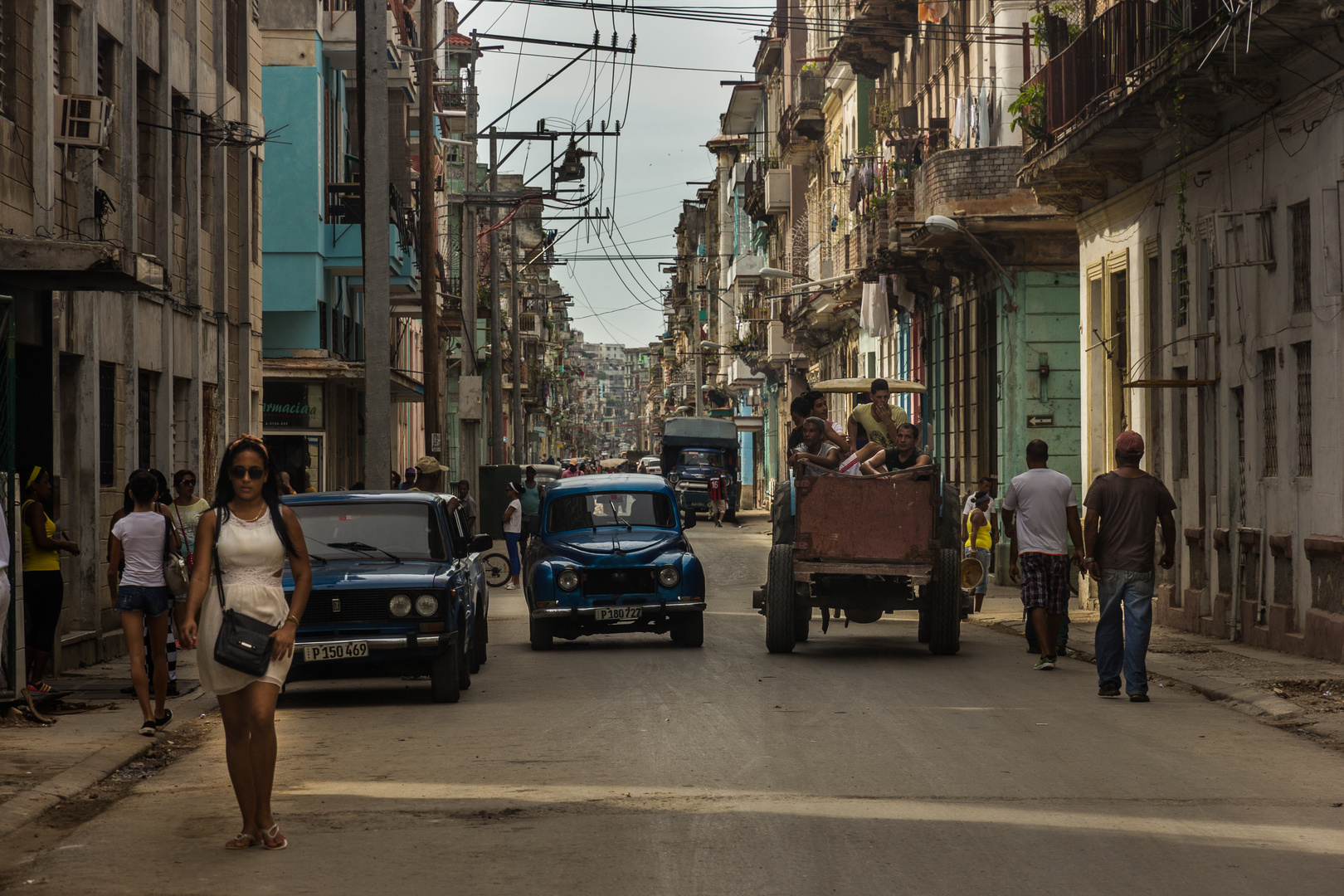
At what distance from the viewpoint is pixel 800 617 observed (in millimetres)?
17047

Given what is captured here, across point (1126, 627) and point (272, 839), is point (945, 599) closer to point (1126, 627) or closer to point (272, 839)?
point (1126, 627)

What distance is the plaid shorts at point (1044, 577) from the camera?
595 inches

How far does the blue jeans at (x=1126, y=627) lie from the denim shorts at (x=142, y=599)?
6.72 m

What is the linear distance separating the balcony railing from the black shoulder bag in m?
11.4

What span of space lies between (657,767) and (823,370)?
4551cm

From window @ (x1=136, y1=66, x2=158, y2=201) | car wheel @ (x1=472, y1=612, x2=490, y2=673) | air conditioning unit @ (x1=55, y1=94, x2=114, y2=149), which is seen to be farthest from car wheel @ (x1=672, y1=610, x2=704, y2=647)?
window @ (x1=136, y1=66, x2=158, y2=201)

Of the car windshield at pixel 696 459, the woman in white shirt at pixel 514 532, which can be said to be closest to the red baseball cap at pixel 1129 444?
the woman in white shirt at pixel 514 532

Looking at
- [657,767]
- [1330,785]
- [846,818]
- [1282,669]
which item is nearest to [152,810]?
[657,767]

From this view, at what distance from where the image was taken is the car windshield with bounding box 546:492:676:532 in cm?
1884

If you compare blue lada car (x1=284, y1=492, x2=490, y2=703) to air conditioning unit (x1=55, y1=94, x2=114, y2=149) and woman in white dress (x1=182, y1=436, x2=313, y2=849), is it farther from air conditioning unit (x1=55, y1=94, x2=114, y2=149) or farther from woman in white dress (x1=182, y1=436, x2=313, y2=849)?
woman in white dress (x1=182, y1=436, x2=313, y2=849)

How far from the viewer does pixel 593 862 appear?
730cm

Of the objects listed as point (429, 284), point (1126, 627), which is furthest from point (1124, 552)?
point (429, 284)

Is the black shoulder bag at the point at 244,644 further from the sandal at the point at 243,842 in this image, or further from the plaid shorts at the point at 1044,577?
the plaid shorts at the point at 1044,577

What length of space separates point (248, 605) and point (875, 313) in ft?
96.7
